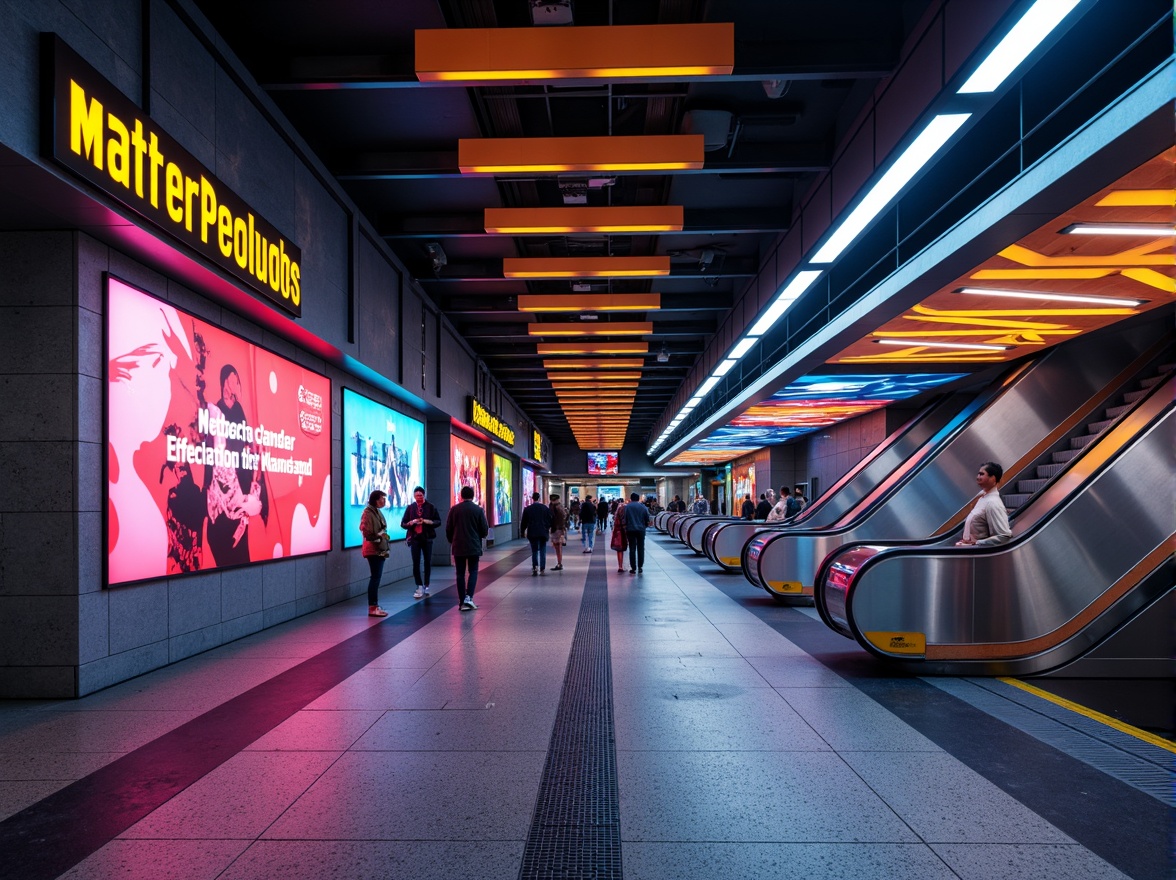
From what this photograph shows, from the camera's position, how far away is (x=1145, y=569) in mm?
7023

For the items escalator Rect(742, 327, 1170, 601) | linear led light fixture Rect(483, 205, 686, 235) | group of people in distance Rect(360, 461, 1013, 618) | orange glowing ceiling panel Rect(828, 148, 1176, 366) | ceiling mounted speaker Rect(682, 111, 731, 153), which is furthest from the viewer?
escalator Rect(742, 327, 1170, 601)

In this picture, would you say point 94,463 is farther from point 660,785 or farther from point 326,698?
point 660,785

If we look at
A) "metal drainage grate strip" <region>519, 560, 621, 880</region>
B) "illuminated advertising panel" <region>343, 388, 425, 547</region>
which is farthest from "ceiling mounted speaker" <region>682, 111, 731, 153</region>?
"illuminated advertising panel" <region>343, 388, 425, 547</region>

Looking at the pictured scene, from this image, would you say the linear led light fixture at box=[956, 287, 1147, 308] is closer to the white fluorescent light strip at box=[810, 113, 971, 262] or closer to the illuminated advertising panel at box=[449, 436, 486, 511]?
the white fluorescent light strip at box=[810, 113, 971, 262]

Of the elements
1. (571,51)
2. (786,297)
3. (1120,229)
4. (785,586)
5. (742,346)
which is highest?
(571,51)

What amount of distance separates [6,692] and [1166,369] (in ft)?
42.7

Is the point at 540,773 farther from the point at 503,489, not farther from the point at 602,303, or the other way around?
the point at 503,489

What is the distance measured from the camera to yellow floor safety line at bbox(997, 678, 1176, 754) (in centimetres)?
479

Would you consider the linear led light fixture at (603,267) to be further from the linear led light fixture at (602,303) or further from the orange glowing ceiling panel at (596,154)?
the orange glowing ceiling panel at (596,154)

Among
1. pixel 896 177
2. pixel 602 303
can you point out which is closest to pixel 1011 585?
pixel 896 177

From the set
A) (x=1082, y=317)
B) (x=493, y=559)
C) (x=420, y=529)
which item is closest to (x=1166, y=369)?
(x=1082, y=317)

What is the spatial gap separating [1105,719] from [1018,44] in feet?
15.5

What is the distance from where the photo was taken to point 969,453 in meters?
12.1

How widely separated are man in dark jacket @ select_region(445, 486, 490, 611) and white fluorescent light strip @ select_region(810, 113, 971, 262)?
576cm
